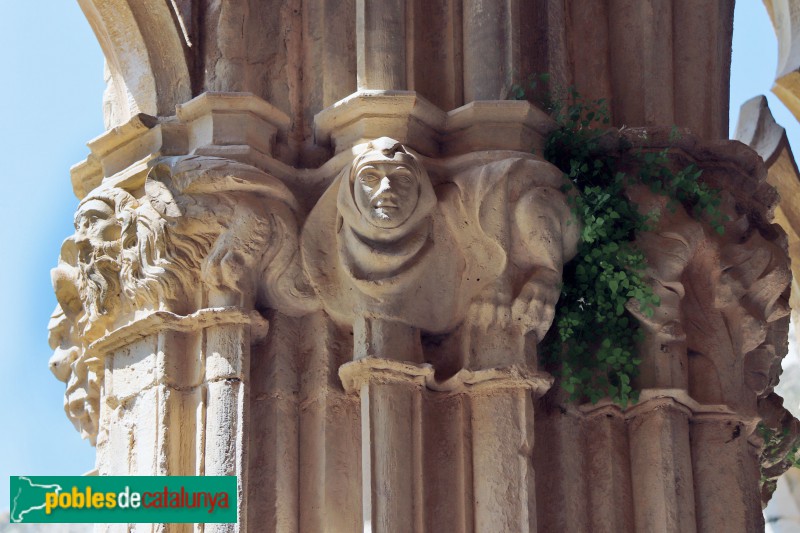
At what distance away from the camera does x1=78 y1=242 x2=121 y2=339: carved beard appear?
4066 mm

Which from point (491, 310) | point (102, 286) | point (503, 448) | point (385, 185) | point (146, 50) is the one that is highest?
point (146, 50)

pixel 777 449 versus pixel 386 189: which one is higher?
pixel 386 189

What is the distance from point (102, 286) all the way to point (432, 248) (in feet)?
2.68

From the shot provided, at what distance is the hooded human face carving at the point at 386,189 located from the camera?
12.5 ft

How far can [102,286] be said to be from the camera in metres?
4.08

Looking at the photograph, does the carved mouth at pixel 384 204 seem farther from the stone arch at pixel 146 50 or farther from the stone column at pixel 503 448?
the stone arch at pixel 146 50

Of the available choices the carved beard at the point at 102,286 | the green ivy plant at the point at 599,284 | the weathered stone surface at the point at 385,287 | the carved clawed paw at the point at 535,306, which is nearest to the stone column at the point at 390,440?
the weathered stone surface at the point at 385,287

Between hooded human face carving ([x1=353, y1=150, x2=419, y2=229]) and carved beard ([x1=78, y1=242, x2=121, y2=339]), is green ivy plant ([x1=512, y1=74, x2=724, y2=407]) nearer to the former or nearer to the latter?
hooded human face carving ([x1=353, y1=150, x2=419, y2=229])

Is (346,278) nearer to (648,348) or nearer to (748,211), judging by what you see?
(648,348)

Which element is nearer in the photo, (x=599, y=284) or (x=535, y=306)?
(x=535, y=306)

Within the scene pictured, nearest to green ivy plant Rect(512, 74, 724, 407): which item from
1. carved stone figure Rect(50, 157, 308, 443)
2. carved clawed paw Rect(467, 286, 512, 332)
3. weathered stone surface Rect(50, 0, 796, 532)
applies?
weathered stone surface Rect(50, 0, 796, 532)

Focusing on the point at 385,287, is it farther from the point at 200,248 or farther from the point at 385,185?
the point at 200,248

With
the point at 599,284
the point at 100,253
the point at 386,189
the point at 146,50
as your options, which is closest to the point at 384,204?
the point at 386,189

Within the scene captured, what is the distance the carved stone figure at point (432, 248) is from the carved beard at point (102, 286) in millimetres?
480
